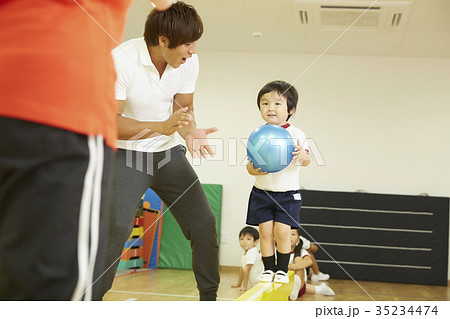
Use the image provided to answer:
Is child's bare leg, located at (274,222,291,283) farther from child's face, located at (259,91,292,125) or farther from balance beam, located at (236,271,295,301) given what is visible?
child's face, located at (259,91,292,125)

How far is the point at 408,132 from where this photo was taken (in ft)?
11.9

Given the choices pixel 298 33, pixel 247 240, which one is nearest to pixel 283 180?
pixel 247 240

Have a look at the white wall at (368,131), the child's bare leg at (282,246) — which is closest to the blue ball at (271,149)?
the child's bare leg at (282,246)

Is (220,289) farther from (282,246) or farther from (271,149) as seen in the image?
(271,149)

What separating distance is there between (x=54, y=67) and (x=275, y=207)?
4.00ft

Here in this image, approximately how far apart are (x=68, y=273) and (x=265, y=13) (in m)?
2.38

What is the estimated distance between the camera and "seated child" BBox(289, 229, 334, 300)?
8.46ft

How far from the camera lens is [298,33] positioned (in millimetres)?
2902

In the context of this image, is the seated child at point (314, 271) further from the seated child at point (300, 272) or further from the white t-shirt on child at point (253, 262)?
the white t-shirt on child at point (253, 262)

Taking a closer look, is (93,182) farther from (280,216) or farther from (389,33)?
(389,33)

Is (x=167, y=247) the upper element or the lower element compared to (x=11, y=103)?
lower

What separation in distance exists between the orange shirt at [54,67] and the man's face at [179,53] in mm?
702

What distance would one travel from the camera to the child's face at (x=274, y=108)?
1.54 metres
